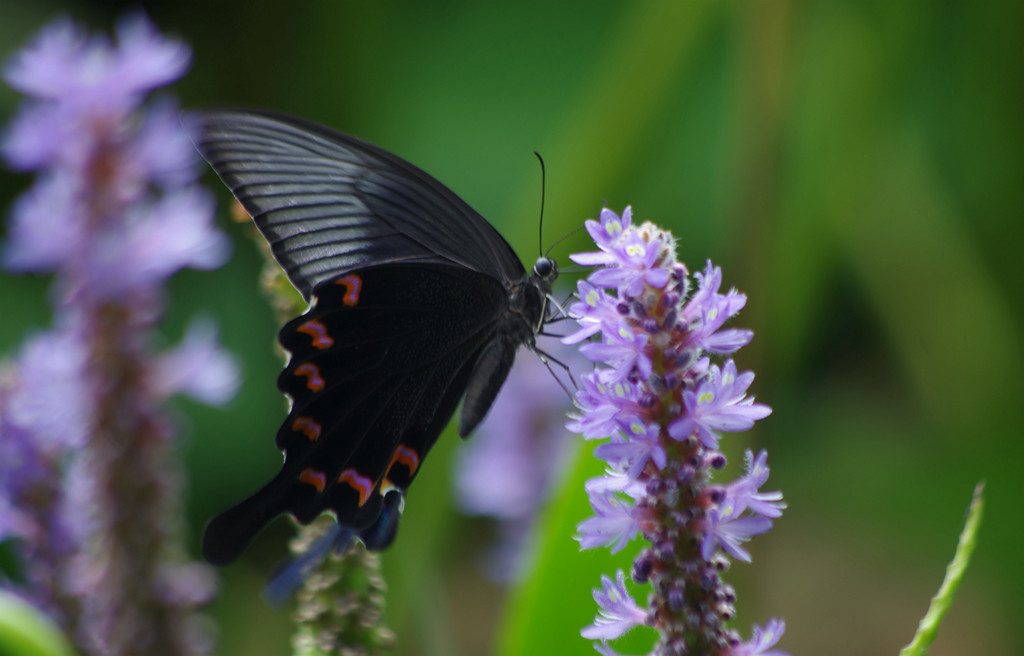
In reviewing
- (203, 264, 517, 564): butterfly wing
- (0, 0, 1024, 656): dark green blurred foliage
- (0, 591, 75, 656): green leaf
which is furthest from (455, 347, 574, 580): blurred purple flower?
(0, 591, 75, 656): green leaf

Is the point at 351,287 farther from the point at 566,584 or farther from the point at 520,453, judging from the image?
the point at 520,453

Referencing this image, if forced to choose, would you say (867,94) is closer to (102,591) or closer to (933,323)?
(933,323)

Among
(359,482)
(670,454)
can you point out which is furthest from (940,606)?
(359,482)

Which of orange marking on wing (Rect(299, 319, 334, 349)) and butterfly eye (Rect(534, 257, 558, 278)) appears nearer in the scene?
orange marking on wing (Rect(299, 319, 334, 349))

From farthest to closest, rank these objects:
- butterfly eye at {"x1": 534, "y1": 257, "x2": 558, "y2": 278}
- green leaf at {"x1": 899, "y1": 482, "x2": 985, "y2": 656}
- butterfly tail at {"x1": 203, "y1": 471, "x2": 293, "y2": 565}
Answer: butterfly eye at {"x1": 534, "y1": 257, "x2": 558, "y2": 278} → butterfly tail at {"x1": 203, "y1": 471, "x2": 293, "y2": 565} → green leaf at {"x1": 899, "y1": 482, "x2": 985, "y2": 656}

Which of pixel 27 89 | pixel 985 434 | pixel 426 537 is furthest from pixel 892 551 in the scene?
pixel 27 89

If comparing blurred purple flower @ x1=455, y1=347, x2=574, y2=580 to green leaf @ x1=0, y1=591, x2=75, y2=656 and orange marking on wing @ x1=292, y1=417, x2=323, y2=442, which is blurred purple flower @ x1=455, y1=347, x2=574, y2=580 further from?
green leaf @ x1=0, y1=591, x2=75, y2=656
